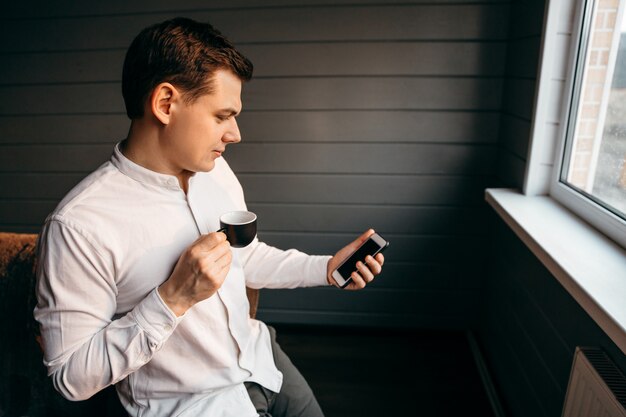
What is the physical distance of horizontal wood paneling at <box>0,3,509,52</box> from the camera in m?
2.07

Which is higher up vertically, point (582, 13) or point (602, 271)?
point (582, 13)

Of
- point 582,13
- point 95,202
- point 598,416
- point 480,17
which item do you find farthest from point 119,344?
point 480,17

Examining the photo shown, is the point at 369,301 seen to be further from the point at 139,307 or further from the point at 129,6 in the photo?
the point at 129,6

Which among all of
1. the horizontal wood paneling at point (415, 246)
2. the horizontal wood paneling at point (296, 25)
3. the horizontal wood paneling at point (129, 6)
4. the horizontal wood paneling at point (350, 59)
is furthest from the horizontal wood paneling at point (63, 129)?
the horizontal wood paneling at point (415, 246)

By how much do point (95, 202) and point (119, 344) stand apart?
328 mm

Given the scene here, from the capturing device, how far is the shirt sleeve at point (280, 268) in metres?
1.33

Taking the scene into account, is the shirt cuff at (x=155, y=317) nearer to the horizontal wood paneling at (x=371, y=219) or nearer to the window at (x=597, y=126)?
the window at (x=597, y=126)

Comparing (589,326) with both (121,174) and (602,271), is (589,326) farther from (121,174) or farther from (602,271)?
(121,174)

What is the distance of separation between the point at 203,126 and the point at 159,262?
0.35 meters

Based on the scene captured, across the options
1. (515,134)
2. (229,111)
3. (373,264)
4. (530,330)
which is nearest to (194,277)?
(229,111)

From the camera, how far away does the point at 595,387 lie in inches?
40.1

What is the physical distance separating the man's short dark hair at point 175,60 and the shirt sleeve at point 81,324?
0.37m

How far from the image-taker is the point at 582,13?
1.57 m

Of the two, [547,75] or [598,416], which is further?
[547,75]
